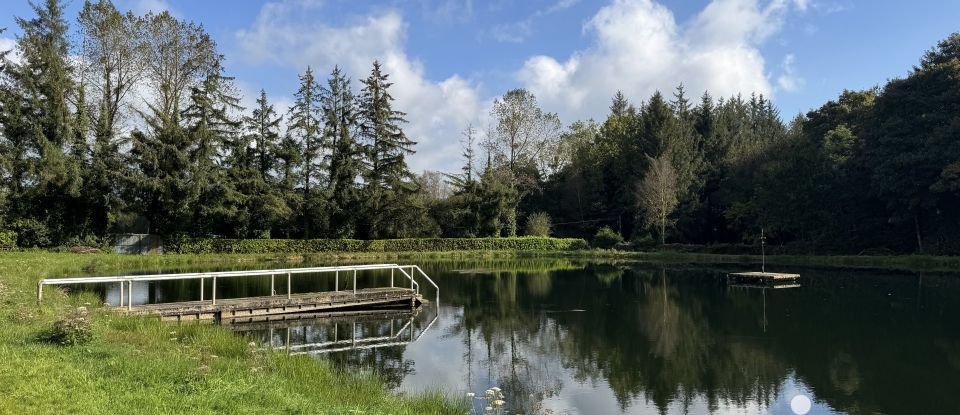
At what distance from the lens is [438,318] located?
762 inches

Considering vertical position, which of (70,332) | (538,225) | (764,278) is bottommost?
(764,278)

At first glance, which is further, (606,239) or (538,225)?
(538,225)

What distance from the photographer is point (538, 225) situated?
54750 millimetres

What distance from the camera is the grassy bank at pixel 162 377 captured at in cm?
644

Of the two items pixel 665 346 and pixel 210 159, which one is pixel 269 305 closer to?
pixel 665 346

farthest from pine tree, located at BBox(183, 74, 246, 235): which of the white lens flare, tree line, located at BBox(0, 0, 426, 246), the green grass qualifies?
the white lens flare

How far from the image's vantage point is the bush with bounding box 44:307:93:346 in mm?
9156

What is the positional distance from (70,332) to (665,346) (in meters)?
11.9

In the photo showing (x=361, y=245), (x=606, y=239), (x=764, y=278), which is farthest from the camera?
(x=606, y=239)

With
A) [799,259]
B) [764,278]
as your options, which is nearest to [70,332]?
[764,278]

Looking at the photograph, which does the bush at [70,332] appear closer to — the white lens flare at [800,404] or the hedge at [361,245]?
the white lens flare at [800,404]

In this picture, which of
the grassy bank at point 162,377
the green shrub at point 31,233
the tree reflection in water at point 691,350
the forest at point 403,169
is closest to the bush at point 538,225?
the forest at point 403,169

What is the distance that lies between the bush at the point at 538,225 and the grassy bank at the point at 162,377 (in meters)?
42.7

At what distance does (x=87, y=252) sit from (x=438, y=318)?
85.3 ft
